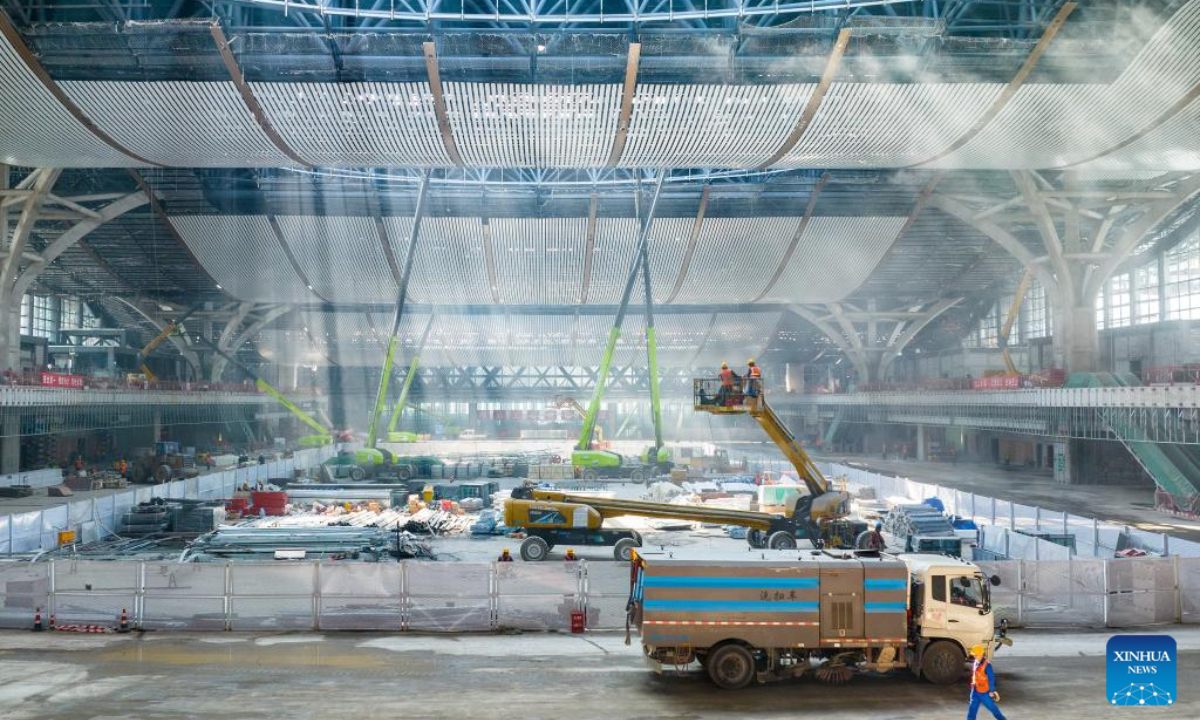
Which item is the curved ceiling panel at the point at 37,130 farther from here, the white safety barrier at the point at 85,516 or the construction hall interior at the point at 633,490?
the white safety barrier at the point at 85,516

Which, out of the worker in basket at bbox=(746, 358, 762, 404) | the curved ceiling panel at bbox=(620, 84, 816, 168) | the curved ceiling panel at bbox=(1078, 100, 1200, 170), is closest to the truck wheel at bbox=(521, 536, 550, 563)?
the worker in basket at bbox=(746, 358, 762, 404)

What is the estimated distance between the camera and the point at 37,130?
34656 millimetres

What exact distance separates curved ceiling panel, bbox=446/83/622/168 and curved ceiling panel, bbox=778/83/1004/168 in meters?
8.14

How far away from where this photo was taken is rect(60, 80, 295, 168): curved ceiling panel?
32.1 meters

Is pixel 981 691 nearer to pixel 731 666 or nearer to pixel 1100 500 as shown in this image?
pixel 731 666

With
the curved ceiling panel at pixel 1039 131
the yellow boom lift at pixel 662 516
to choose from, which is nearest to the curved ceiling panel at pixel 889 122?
the curved ceiling panel at pixel 1039 131

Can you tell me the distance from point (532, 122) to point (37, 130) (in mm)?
18917

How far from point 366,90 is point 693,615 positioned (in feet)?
82.7

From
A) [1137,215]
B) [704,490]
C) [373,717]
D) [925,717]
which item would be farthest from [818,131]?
[373,717]

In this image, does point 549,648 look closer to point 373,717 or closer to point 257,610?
point 373,717

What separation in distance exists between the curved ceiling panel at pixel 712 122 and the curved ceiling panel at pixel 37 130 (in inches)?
830

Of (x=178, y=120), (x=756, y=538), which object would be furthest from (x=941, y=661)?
(x=178, y=120)

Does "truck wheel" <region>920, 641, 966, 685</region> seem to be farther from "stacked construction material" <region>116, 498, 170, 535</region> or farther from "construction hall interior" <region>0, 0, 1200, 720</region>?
"stacked construction material" <region>116, 498, 170, 535</region>

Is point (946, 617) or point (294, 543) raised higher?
point (946, 617)
